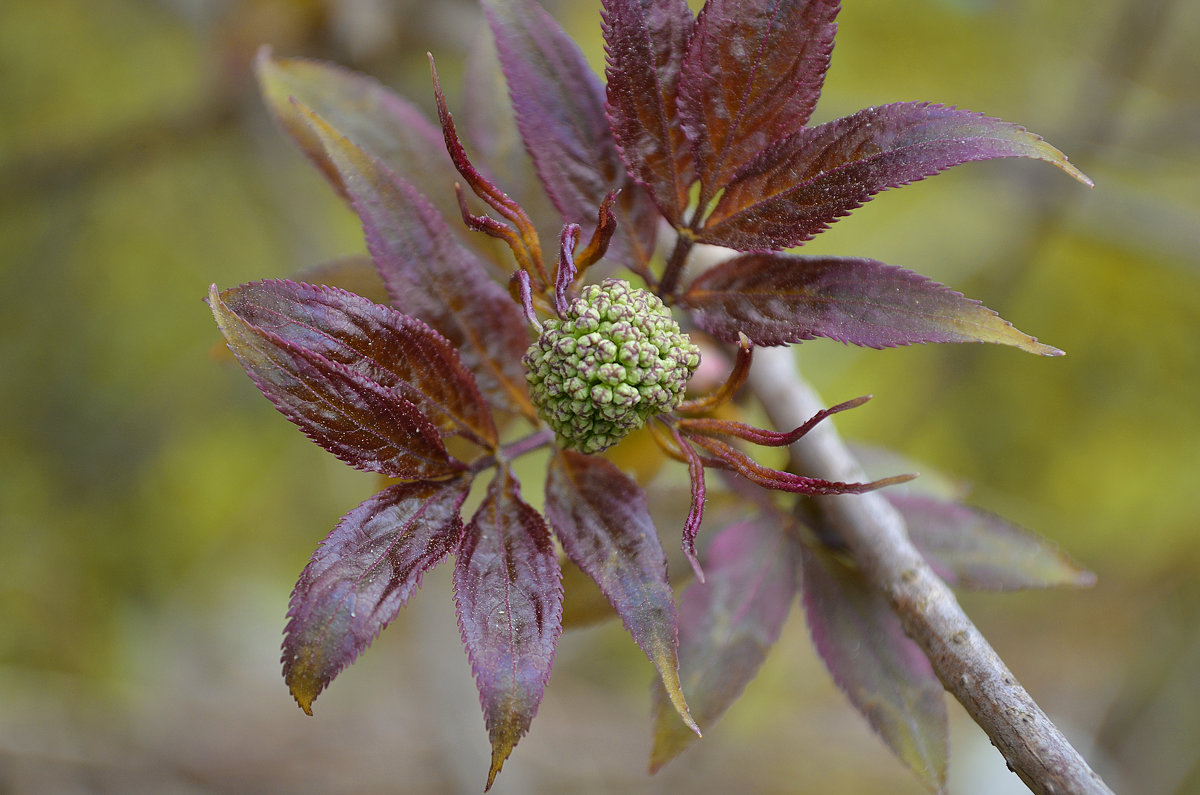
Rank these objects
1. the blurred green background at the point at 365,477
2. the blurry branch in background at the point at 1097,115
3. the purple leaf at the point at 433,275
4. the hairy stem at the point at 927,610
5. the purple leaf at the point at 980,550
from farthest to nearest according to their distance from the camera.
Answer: the blurred green background at the point at 365,477 < the blurry branch in background at the point at 1097,115 < the purple leaf at the point at 980,550 < the purple leaf at the point at 433,275 < the hairy stem at the point at 927,610

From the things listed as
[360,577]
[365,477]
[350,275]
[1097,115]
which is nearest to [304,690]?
[360,577]

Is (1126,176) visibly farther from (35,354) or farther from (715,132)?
(35,354)

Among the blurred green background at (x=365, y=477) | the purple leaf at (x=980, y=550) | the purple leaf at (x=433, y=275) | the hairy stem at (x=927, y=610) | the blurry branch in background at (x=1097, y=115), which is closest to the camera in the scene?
the hairy stem at (x=927, y=610)

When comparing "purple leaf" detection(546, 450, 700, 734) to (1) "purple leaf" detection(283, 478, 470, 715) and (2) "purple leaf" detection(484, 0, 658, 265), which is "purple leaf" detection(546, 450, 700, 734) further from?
(2) "purple leaf" detection(484, 0, 658, 265)

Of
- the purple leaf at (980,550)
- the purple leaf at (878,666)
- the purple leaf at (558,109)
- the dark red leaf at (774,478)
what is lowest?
the purple leaf at (878,666)

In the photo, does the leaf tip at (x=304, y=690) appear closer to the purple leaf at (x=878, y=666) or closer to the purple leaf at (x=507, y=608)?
the purple leaf at (x=507, y=608)

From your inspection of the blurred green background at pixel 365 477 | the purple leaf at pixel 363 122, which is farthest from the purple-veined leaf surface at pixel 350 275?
the blurred green background at pixel 365 477

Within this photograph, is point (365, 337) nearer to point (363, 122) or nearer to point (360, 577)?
point (360, 577)
